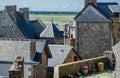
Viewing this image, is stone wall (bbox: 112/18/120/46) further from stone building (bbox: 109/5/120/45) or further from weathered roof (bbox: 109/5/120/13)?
weathered roof (bbox: 109/5/120/13)

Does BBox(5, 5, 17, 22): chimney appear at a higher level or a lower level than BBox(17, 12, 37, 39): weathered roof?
higher

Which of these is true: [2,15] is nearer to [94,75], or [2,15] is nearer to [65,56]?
[65,56]

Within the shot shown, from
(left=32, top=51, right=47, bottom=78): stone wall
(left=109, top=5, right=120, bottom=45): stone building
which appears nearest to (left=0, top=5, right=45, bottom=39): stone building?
(left=109, top=5, right=120, bottom=45): stone building

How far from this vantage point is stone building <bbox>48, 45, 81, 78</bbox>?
4607cm

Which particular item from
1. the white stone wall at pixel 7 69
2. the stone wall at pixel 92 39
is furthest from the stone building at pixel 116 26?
the white stone wall at pixel 7 69

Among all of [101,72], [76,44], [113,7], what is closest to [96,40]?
[76,44]

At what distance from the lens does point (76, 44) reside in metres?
53.8

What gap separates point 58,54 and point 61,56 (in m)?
0.77

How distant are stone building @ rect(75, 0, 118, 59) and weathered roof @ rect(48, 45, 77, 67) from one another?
499 cm

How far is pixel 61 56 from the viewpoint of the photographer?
4734 centimetres

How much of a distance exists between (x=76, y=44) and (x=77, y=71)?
24243 millimetres

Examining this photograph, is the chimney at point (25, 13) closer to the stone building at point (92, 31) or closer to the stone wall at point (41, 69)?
the stone building at point (92, 31)

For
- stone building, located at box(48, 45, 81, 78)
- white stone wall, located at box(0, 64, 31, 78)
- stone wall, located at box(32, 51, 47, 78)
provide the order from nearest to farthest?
white stone wall, located at box(0, 64, 31, 78) → stone wall, located at box(32, 51, 47, 78) → stone building, located at box(48, 45, 81, 78)

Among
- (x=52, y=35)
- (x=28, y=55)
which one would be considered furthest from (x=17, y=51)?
(x=52, y=35)
